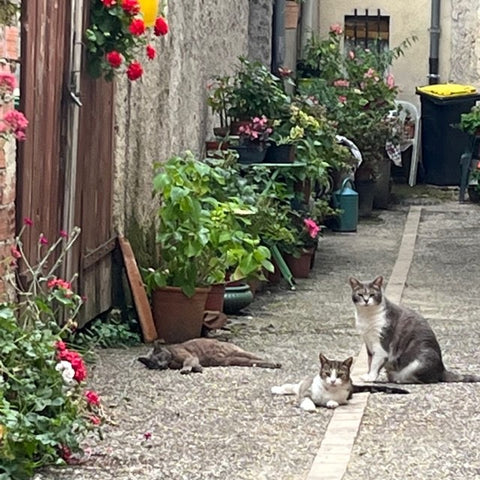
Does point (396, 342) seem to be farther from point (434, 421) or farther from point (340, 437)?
point (340, 437)

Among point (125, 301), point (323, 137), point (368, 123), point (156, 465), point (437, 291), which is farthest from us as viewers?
point (368, 123)

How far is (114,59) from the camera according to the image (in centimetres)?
757

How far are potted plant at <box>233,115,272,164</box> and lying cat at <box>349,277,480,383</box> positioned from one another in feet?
12.4

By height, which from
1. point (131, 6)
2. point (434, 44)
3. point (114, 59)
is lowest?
point (114, 59)

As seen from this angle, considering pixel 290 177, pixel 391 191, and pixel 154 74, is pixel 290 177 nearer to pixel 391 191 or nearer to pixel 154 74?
pixel 154 74

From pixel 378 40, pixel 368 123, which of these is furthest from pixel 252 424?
pixel 378 40

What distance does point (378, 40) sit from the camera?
20562 millimetres

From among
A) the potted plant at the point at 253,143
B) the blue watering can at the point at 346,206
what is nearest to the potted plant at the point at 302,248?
the potted plant at the point at 253,143

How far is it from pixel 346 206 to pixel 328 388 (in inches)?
330

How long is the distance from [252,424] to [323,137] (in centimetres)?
626

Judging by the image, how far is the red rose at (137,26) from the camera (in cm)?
740

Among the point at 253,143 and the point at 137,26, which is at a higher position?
the point at 137,26

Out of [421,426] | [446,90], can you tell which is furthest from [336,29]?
[421,426]

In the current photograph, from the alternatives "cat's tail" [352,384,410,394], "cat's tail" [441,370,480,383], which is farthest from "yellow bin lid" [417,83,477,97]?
"cat's tail" [352,384,410,394]
